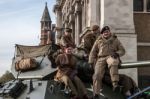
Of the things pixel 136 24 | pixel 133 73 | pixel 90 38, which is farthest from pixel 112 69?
pixel 136 24

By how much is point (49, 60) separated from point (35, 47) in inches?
57.6

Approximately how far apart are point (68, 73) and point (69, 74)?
0.03 meters

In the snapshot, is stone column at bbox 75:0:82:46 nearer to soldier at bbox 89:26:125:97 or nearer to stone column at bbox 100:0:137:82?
stone column at bbox 100:0:137:82

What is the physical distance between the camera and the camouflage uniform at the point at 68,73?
10594 mm

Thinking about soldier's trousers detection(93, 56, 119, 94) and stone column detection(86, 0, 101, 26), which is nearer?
soldier's trousers detection(93, 56, 119, 94)

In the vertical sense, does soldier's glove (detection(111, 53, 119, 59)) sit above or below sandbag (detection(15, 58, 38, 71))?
above

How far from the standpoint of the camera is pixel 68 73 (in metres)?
10.7

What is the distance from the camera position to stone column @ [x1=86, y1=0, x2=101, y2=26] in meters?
27.4

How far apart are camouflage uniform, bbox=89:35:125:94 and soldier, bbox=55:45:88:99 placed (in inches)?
10.8

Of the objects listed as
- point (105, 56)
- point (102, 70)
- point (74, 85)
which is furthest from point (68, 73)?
point (105, 56)

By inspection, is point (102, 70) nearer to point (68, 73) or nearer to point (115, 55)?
point (115, 55)

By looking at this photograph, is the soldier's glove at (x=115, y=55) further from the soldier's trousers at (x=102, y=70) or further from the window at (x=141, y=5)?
the window at (x=141, y=5)

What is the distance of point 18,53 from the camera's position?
13.2 m

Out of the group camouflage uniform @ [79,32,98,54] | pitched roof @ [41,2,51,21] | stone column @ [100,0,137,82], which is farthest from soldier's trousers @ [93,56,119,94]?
pitched roof @ [41,2,51,21]
